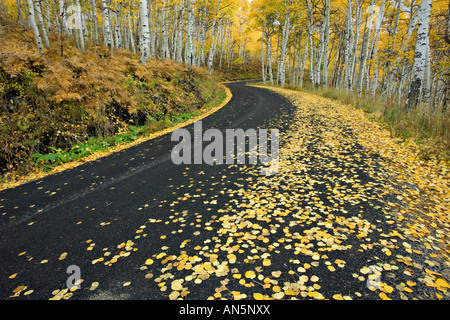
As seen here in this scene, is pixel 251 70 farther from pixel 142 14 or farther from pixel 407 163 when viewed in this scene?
pixel 407 163

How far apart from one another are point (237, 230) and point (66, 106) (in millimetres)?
7844

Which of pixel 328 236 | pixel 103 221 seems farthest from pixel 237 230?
pixel 103 221

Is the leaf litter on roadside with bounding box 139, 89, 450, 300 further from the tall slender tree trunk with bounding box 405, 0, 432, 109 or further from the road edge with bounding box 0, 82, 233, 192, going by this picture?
the road edge with bounding box 0, 82, 233, 192

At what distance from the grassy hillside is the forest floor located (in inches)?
69.1

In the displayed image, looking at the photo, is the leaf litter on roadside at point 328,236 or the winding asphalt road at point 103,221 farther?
the winding asphalt road at point 103,221

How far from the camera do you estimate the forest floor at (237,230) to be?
9.23 ft

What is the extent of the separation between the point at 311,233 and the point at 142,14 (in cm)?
1301

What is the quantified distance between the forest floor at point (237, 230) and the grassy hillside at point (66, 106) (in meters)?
1.76

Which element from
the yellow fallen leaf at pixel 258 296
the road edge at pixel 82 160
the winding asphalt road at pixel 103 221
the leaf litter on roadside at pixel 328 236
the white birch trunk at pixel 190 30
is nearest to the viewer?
the yellow fallen leaf at pixel 258 296

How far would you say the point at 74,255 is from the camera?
3.41 metres

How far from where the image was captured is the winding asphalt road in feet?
9.68

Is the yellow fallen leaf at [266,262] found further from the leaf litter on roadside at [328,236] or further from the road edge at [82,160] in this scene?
the road edge at [82,160]

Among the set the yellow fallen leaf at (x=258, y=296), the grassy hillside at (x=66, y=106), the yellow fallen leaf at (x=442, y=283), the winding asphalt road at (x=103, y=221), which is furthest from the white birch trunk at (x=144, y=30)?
the yellow fallen leaf at (x=442, y=283)

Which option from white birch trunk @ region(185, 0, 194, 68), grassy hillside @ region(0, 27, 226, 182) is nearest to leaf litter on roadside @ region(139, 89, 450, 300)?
grassy hillside @ region(0, 27, 226, 182)
